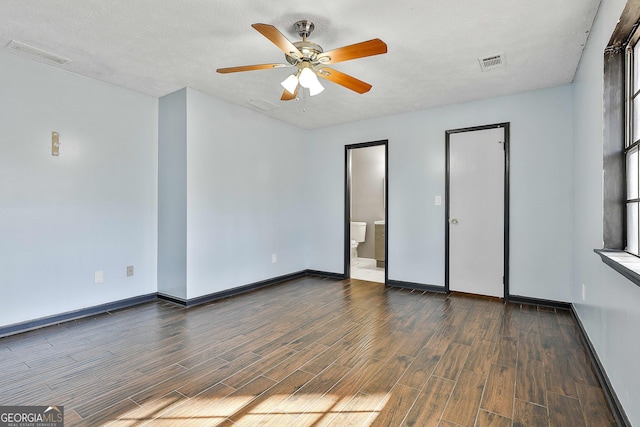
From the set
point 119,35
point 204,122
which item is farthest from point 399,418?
point 204,122

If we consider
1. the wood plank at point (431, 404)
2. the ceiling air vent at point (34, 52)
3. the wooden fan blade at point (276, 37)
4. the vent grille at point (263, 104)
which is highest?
the vent grille at point (263, 104)

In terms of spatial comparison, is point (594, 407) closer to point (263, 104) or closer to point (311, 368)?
point (311, 368)

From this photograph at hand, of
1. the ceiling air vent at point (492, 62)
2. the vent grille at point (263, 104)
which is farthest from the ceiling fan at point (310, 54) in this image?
the vent grille at point (263, 104)

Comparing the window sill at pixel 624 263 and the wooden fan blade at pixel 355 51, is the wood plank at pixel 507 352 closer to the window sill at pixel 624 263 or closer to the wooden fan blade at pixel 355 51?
the window sill at pixel 624 263

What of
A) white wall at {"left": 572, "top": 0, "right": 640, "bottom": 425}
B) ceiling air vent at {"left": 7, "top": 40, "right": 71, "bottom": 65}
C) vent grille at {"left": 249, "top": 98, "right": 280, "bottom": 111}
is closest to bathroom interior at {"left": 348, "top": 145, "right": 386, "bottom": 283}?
vent grille at {"left": 249, "top": 98, "right": 280, "bottom": 111}

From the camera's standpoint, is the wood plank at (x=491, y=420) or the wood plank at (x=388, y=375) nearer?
the wood plank at (x=491, y=420)

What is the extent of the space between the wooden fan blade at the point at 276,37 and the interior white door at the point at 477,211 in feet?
9.00

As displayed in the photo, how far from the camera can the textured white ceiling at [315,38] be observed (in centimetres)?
220

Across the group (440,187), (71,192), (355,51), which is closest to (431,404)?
(355,51)

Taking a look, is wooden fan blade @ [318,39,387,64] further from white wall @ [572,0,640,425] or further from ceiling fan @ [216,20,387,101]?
white wall @ [572,0,640,425]

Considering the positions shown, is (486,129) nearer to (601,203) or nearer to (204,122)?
(601,203)

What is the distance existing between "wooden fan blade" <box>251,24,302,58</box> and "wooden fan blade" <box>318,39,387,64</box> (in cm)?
20

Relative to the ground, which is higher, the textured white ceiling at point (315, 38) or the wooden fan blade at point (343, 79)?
the textured white ceiling at point (315, 38)

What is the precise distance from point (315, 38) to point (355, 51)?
23.5 inches
